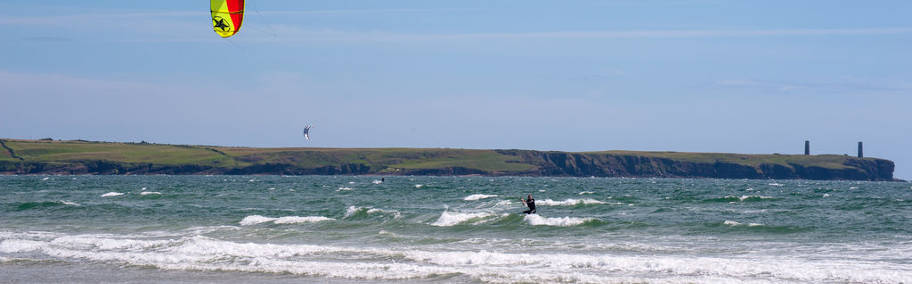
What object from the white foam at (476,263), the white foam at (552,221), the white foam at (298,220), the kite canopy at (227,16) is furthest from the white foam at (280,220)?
the kite canopy at (227,16)

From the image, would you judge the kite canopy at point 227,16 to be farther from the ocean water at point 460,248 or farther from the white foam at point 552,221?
the white foam at point 552,221

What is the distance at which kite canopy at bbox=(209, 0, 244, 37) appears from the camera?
965 inches

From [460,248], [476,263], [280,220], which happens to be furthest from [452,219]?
[476,263]

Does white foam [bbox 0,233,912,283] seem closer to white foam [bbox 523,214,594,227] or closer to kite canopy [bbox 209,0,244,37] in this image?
kite canopy [bbox 209,0,244,37]

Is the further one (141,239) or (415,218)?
(415,218)

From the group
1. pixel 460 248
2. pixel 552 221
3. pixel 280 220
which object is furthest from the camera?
pixel 280 220

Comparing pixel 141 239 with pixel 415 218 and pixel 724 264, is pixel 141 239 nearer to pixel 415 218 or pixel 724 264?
pixel 415 218

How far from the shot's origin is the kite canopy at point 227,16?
A: 24500 millimetres

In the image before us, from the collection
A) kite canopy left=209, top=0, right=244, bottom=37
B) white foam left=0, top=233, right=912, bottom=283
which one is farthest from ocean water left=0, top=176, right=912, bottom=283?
kite canopy left=209, top=0, right=244, bottom=37

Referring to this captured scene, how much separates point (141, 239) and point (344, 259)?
965 centimetres

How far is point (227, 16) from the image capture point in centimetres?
2464

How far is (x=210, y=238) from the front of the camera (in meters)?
29.3

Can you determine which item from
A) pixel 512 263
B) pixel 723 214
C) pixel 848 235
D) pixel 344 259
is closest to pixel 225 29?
pixel 344 259

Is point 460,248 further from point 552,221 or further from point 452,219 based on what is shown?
point 452,219
